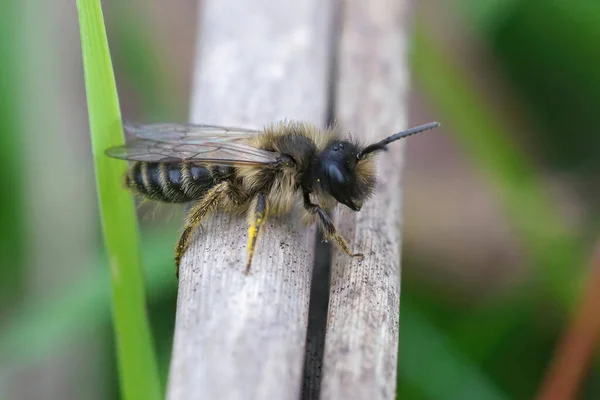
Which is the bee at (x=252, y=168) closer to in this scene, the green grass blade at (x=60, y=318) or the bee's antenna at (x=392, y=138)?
the bee's antenna at (x=392, y=138)

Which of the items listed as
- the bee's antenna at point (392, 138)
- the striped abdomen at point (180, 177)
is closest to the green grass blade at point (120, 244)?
the striped abdomen at point (180, 177)

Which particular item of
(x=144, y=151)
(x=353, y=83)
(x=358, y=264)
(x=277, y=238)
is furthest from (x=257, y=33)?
(x=358, y=264)

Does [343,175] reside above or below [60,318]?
above

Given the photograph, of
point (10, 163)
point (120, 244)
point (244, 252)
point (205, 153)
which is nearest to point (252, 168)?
point (205, 153)

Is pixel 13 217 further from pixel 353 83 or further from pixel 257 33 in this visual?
pixel 353 83

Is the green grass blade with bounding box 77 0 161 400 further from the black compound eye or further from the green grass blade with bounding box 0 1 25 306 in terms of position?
the green grass blade with bounding box 0 1 25 306

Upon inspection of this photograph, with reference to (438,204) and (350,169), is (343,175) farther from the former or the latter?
(438,204)
